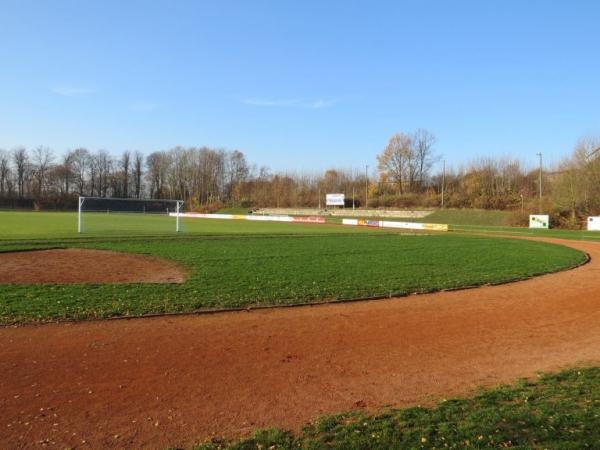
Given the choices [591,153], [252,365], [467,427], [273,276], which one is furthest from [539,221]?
[467,427]

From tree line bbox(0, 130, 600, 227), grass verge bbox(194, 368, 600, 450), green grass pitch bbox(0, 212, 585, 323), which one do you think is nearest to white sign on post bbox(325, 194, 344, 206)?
tree line bbox(0, 130, 600, 227)

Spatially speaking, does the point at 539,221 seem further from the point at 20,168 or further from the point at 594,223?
the point at 20,168

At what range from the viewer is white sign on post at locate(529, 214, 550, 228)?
50.2 meters

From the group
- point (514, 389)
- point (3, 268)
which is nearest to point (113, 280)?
point (3, 268)

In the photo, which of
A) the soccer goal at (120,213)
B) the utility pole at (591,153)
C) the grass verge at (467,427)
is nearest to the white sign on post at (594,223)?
the utility pole at (591,153)

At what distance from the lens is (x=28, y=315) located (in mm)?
9570

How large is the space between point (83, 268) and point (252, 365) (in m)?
11.7

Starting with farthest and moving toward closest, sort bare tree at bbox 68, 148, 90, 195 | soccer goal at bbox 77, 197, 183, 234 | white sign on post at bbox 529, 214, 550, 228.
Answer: bare tree at bbox 68, 148, 90, 195, white sign on post at bbox 529, 214, 550, 228, soccer goal at bbox 77, 197, 183, 234

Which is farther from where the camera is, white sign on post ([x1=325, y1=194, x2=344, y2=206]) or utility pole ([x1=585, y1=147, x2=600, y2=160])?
white sign on post ([x1=325, y1=194, x2=344, y2=206])

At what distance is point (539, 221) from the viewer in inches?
2003

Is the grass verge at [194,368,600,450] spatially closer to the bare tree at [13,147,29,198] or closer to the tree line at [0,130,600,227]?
the tree line at [0,130,600,227]

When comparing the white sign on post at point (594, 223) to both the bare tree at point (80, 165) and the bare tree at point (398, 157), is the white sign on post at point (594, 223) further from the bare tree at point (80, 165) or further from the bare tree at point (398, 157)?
the bare tree at point (80, 165)

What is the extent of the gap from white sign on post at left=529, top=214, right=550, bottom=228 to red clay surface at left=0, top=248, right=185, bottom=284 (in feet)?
148

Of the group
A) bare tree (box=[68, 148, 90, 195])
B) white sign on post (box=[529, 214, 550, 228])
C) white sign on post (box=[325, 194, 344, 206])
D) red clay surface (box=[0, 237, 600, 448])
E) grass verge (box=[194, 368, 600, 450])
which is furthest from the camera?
bare tree (box=[68, 148, 90, 195])
